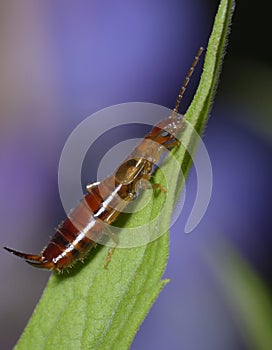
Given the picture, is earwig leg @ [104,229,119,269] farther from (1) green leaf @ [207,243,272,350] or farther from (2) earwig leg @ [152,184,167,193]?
(1) green leaf @ [207,243,272,350]

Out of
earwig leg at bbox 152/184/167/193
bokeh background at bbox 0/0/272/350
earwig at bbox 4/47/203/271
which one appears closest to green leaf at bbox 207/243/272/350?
bokeh background at bbox 0/0/272/350

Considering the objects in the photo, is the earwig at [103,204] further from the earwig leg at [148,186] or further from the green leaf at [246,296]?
the green leaf at [246,296]

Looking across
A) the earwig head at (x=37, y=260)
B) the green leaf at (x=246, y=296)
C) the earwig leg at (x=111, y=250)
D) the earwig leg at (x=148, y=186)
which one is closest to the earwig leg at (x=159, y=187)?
the earwig leg at (x=148, y=186)

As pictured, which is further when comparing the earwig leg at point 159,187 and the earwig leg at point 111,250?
the earwig leg at point 111,250

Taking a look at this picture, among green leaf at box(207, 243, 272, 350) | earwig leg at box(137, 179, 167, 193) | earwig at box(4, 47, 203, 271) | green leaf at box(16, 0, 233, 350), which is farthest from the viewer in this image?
green leaf at box(207, 243, 272, 350)

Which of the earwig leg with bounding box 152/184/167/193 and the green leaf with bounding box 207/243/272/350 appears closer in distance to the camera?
the earwig leg with bounding box 152/184/167/193

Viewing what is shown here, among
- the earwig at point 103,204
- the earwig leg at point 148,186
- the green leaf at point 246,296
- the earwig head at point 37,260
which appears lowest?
the green leaf at point 246,296

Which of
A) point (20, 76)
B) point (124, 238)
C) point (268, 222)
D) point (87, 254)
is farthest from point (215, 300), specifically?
point (20, 76)

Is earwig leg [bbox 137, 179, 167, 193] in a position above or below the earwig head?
above
